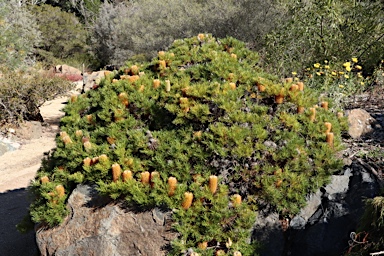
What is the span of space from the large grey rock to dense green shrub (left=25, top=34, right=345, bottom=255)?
9 centimetres

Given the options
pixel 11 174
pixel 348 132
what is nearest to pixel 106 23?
pixel 11 174

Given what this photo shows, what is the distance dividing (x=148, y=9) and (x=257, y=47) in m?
6.72

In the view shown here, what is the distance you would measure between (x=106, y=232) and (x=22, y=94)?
8.14 m

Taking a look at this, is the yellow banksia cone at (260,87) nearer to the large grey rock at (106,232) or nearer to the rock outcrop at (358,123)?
the large grey rock at (106,232)

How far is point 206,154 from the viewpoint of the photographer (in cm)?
286

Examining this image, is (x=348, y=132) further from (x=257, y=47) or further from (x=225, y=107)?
(x=257, y=47)

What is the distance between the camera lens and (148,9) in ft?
50.0

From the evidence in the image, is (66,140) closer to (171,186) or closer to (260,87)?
(171,186)

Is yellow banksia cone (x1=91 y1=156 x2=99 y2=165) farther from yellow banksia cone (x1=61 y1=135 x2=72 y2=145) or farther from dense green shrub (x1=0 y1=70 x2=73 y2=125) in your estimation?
dense green shrub (x1=0 y1=70 x2=73 y2=125)

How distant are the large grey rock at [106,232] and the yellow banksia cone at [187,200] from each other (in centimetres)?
14

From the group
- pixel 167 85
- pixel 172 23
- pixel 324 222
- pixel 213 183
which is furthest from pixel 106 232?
pixel 172 23

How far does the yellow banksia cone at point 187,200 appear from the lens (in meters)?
2.64

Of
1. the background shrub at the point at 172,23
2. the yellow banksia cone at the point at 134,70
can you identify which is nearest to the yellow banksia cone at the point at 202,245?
the yellow banksia cone at the point at 134,70

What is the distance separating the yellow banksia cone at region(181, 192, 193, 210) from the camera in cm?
264
